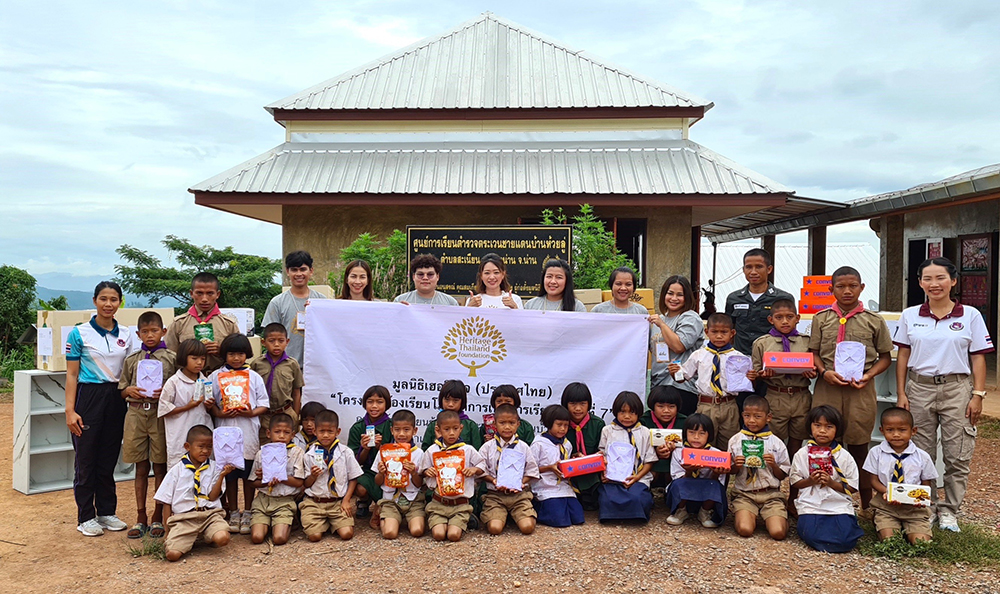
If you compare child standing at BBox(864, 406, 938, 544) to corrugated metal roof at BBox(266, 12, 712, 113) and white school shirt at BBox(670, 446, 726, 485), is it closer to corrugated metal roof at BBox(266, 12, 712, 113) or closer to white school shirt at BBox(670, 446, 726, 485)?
white school shirt at BBox(670, 446, 726, 485)

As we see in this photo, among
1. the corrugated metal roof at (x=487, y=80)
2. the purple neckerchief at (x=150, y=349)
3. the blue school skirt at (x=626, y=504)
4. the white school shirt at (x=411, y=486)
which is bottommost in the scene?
the blue school skirt at (x=626, y=504)

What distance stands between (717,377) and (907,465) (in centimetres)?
129

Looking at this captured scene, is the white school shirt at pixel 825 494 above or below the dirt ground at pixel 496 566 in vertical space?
above

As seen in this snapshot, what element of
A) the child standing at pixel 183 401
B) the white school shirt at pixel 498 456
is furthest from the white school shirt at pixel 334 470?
the white school shirt at pixel 498 456

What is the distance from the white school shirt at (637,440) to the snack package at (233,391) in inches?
97.6

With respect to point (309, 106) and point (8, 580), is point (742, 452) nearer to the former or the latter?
point (8, 580)

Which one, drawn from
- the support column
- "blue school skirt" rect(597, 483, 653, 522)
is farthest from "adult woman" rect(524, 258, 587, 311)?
the support column

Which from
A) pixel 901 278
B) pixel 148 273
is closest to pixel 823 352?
pixel 901 278

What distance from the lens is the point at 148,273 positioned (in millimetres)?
26500

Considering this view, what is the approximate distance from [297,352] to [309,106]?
751cm

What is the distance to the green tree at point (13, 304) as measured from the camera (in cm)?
1558

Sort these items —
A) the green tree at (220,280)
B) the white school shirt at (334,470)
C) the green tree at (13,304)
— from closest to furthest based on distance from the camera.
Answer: the white school shirt at (334,470)
the green tree at (13,304)
the green tree at (220,280)

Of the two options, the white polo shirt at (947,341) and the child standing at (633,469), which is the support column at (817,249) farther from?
the child standing at (633,469)

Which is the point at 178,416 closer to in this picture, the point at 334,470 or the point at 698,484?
the point at 334,470
